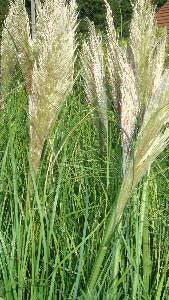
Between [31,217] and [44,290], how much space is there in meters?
0.18

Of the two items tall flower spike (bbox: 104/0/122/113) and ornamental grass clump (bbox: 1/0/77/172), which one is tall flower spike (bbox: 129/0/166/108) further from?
ornamental grass clump (bbox: 1/0/77/172)

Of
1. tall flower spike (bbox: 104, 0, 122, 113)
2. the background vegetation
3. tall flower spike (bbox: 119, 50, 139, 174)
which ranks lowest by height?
the background vegetation

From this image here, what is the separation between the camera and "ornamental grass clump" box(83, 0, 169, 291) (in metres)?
1.34

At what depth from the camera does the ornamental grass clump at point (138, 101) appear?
1.34m

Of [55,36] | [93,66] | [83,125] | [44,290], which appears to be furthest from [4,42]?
[44,290]

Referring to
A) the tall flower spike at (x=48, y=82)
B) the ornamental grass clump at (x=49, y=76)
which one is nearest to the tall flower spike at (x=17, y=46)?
the ornamental grass clump at (x=49, y=76)

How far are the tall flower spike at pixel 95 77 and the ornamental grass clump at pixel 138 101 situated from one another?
0.03 metres

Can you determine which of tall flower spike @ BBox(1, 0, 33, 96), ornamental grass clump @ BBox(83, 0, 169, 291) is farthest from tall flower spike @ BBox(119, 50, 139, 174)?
tall flower spike @ BBox(1, 0, 33, 96)

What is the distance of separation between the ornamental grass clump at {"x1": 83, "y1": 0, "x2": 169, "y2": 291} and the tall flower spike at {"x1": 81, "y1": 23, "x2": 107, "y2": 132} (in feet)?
0.08

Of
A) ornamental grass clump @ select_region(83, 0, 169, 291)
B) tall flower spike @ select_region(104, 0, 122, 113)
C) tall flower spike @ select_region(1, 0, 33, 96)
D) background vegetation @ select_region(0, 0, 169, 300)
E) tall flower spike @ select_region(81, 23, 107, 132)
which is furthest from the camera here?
tall flower spike @ select_region(1, 0, 33, 96)

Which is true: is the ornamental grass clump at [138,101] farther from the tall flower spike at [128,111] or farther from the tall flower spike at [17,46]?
the tall flower spike at [17,46]

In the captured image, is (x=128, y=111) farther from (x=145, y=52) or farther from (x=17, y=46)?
(x=17, y=46)

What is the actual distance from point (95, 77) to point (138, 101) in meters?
0.43

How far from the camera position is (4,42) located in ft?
9.30
